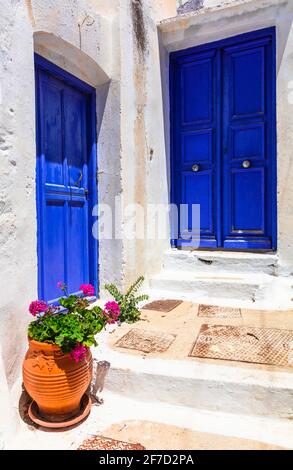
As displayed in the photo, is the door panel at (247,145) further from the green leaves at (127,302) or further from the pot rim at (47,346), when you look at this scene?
the pot rim at (47,346)

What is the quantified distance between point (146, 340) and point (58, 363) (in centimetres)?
94

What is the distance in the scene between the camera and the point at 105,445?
190 cm

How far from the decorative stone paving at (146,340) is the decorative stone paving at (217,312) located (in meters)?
0.63

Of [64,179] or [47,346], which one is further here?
[64,179]

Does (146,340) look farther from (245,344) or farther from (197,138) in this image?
(197,138)

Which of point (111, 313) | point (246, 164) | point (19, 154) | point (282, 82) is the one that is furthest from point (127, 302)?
point (282, 82)

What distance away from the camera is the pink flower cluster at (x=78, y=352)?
1.96 m

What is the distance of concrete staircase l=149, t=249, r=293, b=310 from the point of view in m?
3.73

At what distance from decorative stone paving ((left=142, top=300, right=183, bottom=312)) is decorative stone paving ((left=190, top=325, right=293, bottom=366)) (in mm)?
650

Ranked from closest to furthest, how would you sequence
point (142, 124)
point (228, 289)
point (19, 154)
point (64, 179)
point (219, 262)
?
1. point (19, 154)
2. point (64, 179)
3. point (228, 289)
4. point (142, 124)
5. point (219, 262)

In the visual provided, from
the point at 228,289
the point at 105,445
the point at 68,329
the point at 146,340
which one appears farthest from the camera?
the point at 228,289

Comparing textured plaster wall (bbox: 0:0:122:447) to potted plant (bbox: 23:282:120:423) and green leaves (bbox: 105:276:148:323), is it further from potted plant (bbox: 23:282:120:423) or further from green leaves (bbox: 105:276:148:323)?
green leaves (bbox: 105:276:148:323)

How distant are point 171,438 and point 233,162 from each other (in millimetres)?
3412
